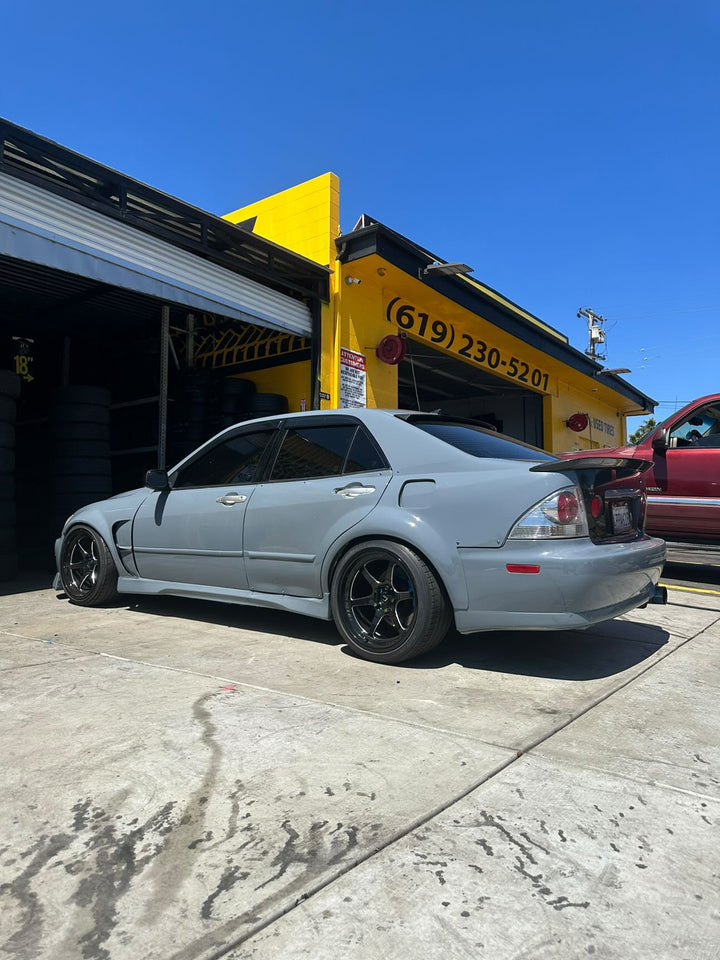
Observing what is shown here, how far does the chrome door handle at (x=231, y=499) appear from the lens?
434 centimetres

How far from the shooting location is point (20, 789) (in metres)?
2.11

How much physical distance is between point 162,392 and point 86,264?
2.30m

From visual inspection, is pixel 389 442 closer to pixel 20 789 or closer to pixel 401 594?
pixel 401 594

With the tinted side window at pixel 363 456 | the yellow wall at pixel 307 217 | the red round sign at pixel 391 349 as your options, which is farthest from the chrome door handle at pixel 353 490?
the red round sign at pixel 391 349

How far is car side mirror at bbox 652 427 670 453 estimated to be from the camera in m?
7.06

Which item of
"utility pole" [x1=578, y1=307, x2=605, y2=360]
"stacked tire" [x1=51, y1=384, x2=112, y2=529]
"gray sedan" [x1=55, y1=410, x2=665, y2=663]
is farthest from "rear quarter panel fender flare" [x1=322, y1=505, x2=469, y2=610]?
"utility pole" [x1=578, y1=307, x2=605, y2=360]

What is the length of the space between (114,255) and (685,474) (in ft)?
21.2

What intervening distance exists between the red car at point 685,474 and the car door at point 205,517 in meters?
3.86

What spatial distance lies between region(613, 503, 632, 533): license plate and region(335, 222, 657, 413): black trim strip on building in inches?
253

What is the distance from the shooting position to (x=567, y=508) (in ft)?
10.6

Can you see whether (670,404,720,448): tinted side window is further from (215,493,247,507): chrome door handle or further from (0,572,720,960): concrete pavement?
(215,493,247,507): chrome door handle

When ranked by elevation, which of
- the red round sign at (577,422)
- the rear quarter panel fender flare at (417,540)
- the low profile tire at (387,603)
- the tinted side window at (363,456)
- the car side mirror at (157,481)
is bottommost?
the low profile tire at (387,603)

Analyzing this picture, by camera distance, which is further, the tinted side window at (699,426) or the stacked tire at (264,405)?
the stacked tire at (264,405)

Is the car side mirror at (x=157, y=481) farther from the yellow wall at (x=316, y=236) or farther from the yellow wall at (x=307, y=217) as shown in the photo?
the yellow wall at (x=307, y=217)
